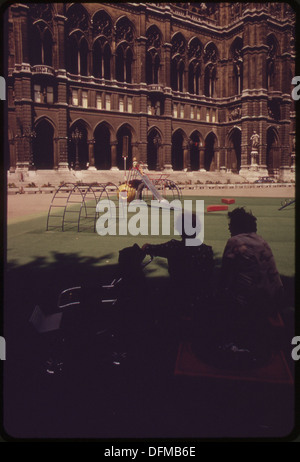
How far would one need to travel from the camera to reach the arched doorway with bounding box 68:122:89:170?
127 ft

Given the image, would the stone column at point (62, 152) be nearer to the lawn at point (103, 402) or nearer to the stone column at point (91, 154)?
the stone column at point (91, 154)

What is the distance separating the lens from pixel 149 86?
44.2m

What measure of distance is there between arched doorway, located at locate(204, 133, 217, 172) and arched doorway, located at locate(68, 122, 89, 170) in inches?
780

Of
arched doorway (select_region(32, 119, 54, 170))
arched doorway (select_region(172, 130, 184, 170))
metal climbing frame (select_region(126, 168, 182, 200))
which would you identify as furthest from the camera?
arched doorway (select_region(172, 130, 184, 170))

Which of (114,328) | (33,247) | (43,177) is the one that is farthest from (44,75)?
(114,328)

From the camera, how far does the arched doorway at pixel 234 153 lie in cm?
5259

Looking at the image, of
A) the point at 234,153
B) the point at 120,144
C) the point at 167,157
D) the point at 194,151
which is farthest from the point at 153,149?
the point at 234,153

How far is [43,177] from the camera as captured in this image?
35.6 metres

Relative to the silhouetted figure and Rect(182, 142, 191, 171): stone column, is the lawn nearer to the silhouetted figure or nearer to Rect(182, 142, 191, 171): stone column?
the silhouetted figure

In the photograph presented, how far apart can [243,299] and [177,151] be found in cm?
4907

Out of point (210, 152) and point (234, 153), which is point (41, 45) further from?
point (234, 153)

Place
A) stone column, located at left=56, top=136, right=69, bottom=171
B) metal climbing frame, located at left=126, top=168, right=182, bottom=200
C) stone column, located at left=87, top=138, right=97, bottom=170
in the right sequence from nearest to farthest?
metal climbing frame, located at left=126, top=168, right=182, bottom=200 < stone column, located at left=56, top=136, right=69, bottom=171 < stone column, located at left=87, top=138, right=97, bottom=170

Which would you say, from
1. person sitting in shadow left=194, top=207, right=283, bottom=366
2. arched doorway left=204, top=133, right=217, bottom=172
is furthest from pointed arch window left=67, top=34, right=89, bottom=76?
person sitting in shadow left=194, top=207, right=283, bottom=366

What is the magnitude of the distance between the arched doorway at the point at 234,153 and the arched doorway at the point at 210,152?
2.32m
